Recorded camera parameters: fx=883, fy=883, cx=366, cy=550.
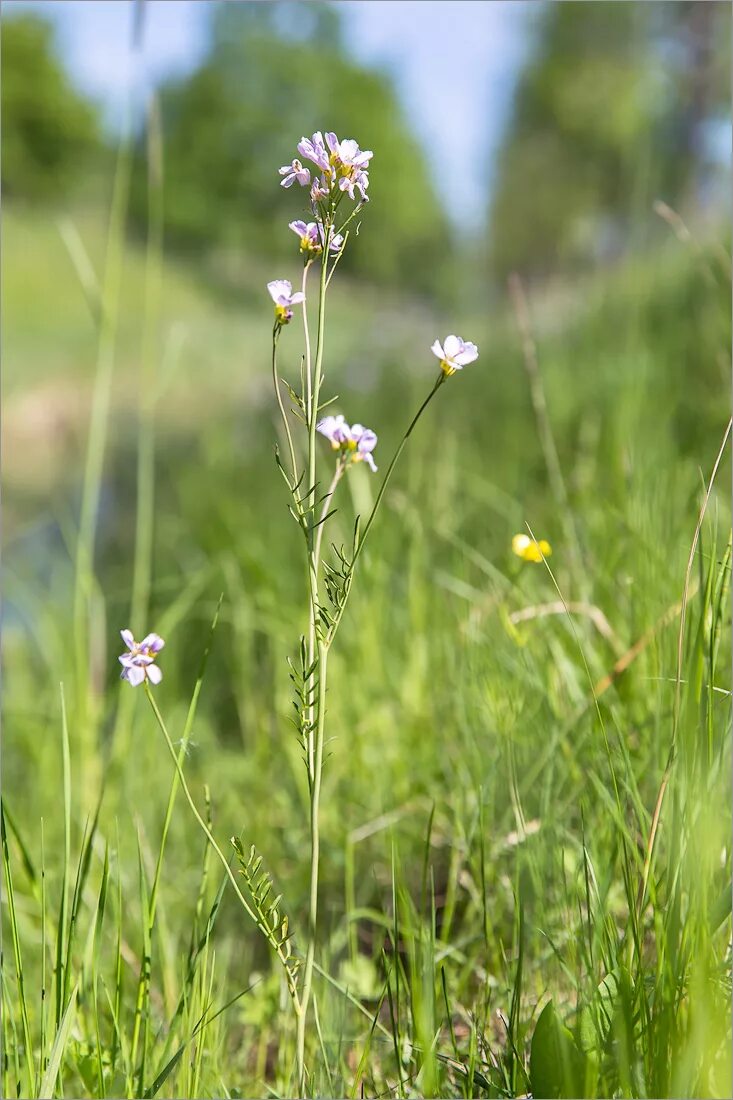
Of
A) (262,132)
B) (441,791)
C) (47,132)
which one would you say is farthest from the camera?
(47,132)

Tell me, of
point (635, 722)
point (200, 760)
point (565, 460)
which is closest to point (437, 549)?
point (565, 460)

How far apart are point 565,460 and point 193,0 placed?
822mm

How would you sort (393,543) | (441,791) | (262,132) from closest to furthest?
(441,791) < (393,543) < (262,132)

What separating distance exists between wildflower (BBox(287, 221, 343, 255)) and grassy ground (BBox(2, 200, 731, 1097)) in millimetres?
204

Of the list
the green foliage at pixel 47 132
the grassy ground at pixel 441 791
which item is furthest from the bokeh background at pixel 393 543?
the green foliage at pixel 47 132

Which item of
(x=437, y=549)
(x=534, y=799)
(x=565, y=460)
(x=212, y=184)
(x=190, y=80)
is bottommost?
(x=534, y=799)

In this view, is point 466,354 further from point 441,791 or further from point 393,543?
point 393,543

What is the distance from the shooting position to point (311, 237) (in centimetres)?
42

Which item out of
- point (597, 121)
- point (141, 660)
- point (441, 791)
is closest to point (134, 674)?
point (141, 660)

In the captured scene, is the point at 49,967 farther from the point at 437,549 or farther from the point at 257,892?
the point at 437,549

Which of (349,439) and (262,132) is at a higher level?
(262,132)

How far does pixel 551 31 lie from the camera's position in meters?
5.33

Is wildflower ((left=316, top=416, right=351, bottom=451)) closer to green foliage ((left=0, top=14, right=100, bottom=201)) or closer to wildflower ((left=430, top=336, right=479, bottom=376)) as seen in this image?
wildflower ((left=430, top=336, right=479, bottom=376))

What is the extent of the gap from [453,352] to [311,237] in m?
0.09
